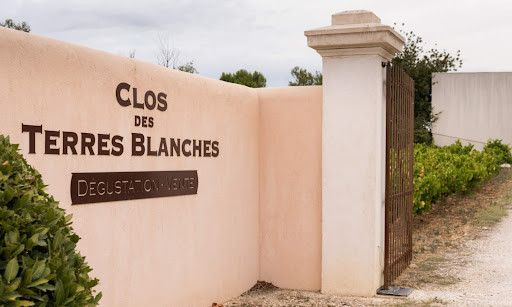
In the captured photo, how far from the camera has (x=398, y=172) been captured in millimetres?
8406

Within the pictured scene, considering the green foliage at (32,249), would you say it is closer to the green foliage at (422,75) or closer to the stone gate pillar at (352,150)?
the stone gate pillar at (352,150)

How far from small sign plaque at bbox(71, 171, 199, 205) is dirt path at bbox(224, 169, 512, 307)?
1.53 m

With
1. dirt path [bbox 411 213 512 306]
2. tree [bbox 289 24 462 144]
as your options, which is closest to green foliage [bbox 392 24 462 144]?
tree [bbox 289 24 462 144]

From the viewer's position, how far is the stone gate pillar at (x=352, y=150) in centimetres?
731

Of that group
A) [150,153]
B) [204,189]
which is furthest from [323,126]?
[150,153]

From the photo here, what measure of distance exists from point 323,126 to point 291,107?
512mm

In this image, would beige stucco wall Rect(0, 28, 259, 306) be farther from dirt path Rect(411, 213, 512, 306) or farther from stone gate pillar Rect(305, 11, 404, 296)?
dirt path Rect(411, 213, 512, 306)

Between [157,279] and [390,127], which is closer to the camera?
[157,279]

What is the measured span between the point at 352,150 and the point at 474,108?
65.5ft

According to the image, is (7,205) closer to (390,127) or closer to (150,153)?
(150,153)

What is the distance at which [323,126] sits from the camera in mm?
7516

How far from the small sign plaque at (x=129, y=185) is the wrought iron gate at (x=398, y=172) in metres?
2.47

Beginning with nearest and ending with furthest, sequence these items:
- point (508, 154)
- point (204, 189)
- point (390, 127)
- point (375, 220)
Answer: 1. point (204, 189)
2. point (375, 220)
3. point (390, 127)
4. point (508, 154)

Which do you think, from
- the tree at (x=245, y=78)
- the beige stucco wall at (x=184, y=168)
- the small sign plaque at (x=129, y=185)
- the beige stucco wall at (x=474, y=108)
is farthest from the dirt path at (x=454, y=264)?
the tree at (x=245, y=78)
